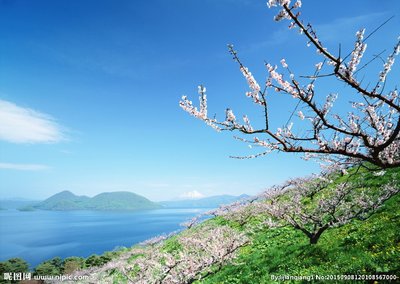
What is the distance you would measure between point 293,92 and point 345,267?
7920mm

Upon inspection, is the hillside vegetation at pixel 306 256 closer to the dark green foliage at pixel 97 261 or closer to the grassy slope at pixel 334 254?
the grassy slope at pixel 334 254

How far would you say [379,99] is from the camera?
17.2ft

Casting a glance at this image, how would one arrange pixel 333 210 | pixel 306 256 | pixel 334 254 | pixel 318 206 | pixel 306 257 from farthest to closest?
1. pixel 318 206
2. pixel 333 210
3. pixel 306 256
4. pixel 306 257
5. pixel 334 254

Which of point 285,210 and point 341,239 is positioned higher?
point 285,210

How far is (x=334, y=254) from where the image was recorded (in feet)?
35.9

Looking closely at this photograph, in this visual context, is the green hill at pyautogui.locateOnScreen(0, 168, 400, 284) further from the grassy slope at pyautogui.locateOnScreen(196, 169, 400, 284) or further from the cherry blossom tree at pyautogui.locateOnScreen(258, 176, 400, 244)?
the cherry blossom tree at pyautogui.locateOnScreen(258, 176, 400, 244)

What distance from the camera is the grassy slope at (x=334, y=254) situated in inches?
353

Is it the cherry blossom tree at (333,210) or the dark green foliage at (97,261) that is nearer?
the cherry blossom tree at (333,210)


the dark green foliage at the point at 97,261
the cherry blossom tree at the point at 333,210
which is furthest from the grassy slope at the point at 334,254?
the dark green foliage at the point at 97,261

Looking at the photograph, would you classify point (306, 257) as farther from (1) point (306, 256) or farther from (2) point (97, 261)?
(2) point (97, 261)

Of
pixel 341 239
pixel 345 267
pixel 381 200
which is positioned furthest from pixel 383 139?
pixel 381 200

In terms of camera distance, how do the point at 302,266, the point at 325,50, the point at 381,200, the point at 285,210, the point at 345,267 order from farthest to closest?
the point at 285,210 < the point at 381,200 < the point at 302,266 < the point at 345,267 < the point at 325,50

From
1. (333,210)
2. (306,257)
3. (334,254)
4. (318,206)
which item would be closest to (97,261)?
(318,206)

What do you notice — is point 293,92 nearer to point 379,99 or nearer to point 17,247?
point 379,99
